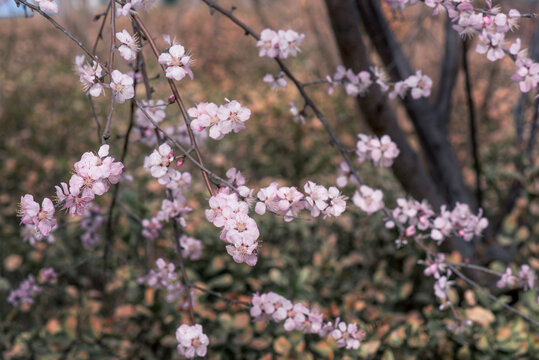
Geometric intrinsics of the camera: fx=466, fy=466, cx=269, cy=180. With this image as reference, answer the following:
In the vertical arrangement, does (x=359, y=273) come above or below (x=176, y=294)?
below

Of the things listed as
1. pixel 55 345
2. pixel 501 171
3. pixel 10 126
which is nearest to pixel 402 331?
pixel 55 345

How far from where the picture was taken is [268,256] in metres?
2.29

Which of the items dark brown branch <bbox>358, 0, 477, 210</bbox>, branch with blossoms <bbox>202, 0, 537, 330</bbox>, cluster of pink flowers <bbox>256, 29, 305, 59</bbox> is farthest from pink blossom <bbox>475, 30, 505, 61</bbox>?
dark brown branch <bbox>358, 0, 477, 210</bbox>

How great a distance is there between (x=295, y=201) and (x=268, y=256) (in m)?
1.49

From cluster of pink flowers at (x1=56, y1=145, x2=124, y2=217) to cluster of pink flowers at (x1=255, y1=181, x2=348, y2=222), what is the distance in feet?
0.85

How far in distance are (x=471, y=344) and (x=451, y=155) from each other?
94 centimetres

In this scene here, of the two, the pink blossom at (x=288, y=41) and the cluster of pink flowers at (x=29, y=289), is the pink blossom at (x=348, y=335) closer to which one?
the pink blossom at (x=288, y=41)

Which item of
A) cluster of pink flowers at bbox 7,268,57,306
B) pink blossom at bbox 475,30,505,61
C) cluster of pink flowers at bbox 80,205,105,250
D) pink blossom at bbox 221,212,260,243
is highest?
pink blossom at bbox 475,30,505,61

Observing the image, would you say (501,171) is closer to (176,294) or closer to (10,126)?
(176,294)

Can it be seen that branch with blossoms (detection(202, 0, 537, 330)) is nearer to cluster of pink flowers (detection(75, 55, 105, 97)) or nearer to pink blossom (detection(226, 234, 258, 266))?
cluster of pink flowers (detection(75, 55, 105, 97))

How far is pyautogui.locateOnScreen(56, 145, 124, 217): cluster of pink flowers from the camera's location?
2.47 ft

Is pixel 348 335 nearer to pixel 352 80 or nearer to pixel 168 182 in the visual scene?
pixel 168 182

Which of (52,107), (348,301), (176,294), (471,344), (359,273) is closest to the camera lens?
(176,294)

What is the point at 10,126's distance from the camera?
443cm
